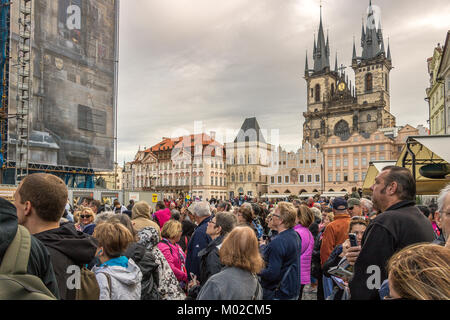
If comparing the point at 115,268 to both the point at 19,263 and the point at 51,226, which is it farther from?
the point at 19,263

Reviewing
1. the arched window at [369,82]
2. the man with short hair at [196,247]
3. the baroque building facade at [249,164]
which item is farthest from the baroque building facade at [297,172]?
the man with short hair at [196,247]

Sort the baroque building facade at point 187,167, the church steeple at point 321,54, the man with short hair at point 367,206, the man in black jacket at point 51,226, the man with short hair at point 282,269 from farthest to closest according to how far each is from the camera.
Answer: the church steeple at point 321,54
the baroque building facade at point 187,167
the man with short hair at point 367,206
the man with short hair at point 282,269
the man in black jacket at point 51,226

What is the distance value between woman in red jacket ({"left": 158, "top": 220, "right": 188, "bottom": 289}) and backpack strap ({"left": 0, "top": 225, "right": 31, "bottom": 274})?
127 inches

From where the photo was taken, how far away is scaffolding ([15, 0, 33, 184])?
72.4 ft

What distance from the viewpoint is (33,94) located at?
81.8 ft

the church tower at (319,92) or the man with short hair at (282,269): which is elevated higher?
the church tower at (319,92)

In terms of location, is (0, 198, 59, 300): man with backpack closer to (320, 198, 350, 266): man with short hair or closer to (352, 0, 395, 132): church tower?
(320, 198, 350, 266): man with short hair

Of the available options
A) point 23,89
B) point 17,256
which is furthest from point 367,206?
point 23,89

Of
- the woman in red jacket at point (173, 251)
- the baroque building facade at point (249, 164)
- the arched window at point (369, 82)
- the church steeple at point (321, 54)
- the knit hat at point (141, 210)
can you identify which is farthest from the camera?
the church steeple at point (321, 54)

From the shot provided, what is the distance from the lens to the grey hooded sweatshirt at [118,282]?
3002 millimetres

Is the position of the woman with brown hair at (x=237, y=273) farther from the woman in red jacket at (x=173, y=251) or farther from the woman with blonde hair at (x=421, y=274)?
the woman in red jacket at (x=173, y=251)

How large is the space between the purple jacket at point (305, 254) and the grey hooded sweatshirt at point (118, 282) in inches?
126

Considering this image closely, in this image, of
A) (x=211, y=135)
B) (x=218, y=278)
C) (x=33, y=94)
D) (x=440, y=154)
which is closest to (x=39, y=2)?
(x=33, y=94)

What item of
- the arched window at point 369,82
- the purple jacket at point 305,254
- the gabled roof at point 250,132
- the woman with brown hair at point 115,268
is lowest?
the purple jacket at point 305,254
